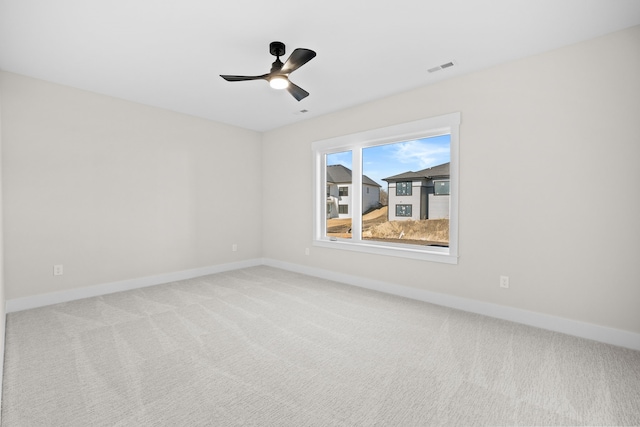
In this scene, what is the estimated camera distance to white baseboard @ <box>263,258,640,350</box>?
247 cm

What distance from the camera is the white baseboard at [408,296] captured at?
255cm

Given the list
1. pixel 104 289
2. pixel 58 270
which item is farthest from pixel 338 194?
pixel 58 270

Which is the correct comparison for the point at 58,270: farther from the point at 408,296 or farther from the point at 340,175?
the point at 408,296

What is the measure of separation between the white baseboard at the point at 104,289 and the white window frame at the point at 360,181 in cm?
191

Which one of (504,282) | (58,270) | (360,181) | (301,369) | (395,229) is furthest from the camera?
(360,181)

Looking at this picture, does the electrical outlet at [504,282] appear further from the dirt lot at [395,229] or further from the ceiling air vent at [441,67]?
the ceiling air vent at [441,67]

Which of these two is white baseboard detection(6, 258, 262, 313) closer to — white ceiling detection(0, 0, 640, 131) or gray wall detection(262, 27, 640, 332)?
white ceiling detection(0, 0, 640, 131)

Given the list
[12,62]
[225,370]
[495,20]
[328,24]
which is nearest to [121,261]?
[12,62]

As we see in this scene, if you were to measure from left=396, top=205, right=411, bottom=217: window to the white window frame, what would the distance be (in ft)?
1.44

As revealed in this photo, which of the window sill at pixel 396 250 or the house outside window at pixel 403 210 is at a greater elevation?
the house outside window at pixel 403 210

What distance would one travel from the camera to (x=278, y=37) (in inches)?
98.8

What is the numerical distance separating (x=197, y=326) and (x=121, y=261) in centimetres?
196

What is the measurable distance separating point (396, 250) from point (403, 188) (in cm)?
88

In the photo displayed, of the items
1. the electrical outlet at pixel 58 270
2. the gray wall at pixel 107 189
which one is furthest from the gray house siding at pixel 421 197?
the electrical outlet at pixel 58 270
